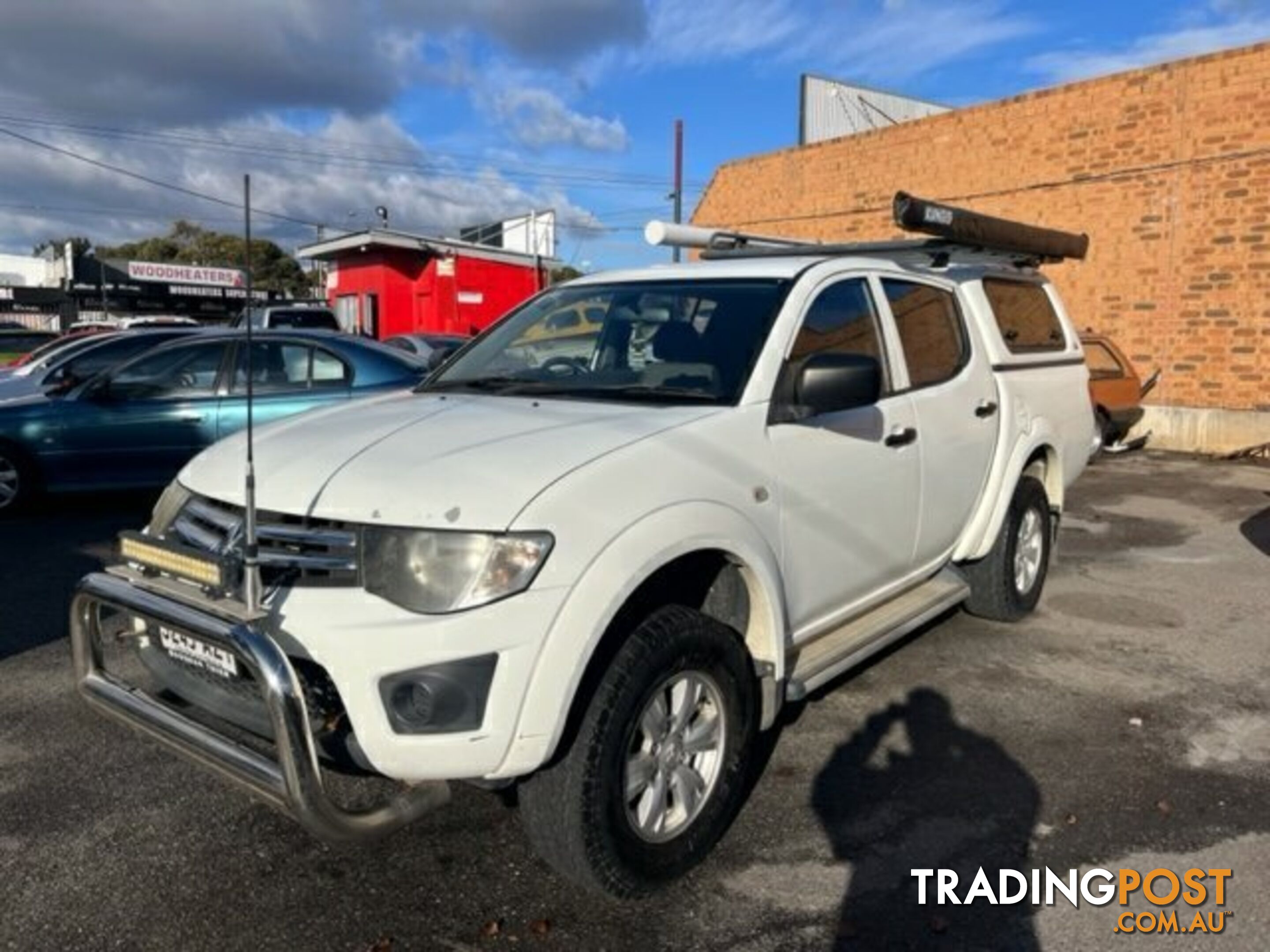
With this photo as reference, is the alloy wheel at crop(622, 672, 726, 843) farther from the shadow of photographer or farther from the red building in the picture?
the red building

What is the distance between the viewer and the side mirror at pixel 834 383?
3.38 meters

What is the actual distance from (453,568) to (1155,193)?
1353cm

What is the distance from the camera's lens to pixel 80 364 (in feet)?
33.4

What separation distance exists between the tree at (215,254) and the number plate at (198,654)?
6238cm

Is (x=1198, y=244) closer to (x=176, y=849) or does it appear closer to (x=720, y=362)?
(x=720, y=362)

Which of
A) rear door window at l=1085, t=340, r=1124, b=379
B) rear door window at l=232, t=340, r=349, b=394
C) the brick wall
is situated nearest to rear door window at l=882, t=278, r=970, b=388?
rear door window at l=232, t=340, r=349, b=394

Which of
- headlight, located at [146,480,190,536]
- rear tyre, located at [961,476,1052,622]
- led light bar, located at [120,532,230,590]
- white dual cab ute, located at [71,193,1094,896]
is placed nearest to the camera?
white dual cab ute, located at [71,193,1094,896]

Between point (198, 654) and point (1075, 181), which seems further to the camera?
point (1075, 181)

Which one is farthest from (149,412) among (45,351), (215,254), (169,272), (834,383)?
(215,254)

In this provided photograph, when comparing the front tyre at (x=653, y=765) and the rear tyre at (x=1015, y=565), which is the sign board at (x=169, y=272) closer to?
the rear tyre at (x=1015, y=565)

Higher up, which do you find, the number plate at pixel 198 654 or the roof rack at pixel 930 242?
the roof rack at pixel 930 242

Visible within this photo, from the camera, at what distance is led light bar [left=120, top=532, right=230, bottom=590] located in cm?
264

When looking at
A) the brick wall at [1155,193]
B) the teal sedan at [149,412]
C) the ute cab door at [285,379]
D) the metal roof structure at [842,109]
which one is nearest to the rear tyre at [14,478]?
the teal sedan at [149,412]

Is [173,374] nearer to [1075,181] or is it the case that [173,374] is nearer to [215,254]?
[1075,181]
